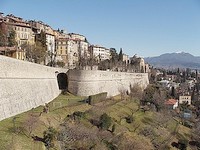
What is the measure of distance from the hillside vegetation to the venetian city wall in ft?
3.35

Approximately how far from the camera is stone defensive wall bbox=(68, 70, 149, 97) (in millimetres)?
45438

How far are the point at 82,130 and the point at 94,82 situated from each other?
2268 cm

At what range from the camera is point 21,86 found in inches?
1126

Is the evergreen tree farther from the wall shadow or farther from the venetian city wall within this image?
the venetian city wall

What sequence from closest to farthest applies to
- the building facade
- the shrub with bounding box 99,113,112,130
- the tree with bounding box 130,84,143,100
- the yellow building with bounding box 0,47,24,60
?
the shrub with bounding box 99,113,112,130 → the yellow building with bounding box 0,47,24,60 → the tree with bounding box 130,84,143,100 → the building facade

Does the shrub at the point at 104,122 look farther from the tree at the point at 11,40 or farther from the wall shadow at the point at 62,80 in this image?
the tree at the point at 11,40

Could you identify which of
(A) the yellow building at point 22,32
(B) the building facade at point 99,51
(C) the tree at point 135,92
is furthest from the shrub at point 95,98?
(B) the building facade at point 99,51

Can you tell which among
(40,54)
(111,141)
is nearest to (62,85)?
(40,54)

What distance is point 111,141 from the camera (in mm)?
27672

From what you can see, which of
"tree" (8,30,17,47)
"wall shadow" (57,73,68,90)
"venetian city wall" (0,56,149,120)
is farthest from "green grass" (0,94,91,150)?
"tree" (8,30,17,47)

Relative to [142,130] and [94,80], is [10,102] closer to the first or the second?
[142,130]

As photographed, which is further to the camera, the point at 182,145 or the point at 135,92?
the point at 135,92

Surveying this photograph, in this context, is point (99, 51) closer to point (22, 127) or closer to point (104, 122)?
point (104, 122)

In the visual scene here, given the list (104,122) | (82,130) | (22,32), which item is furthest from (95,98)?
(22,32)
